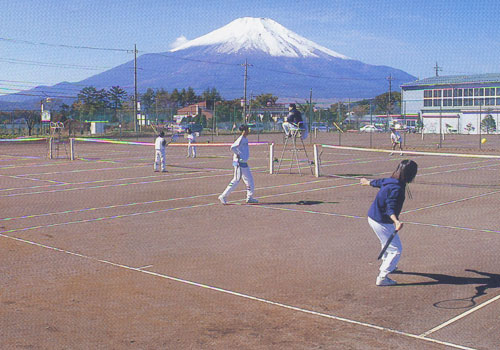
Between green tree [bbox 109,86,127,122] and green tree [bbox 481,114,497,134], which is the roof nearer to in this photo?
green tree [bbox 481,114,497,134]

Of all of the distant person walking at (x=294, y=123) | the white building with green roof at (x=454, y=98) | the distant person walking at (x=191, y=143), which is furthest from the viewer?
the white building with green roof at (x=454, y=98)

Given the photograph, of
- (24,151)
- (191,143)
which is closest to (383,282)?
(191,143)

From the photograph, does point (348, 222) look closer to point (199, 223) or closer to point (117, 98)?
point (199, 223)

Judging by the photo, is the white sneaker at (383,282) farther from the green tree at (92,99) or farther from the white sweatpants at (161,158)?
the green tree at (92,99)

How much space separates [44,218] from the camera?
13812 mm

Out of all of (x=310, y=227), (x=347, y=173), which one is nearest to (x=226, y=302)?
(x=310, y=227)

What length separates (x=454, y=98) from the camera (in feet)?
341

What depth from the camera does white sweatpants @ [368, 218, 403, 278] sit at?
817cm

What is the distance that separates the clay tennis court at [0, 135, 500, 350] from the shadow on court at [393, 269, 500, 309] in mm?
15

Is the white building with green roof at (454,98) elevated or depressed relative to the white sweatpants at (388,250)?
elevated

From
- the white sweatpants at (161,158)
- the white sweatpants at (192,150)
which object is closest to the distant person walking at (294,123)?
the white sweatpants at (161,158)

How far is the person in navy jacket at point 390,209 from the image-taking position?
26.7 ft

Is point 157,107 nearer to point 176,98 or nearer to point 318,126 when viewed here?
point 318,126

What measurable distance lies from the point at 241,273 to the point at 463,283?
2850 millimetres
